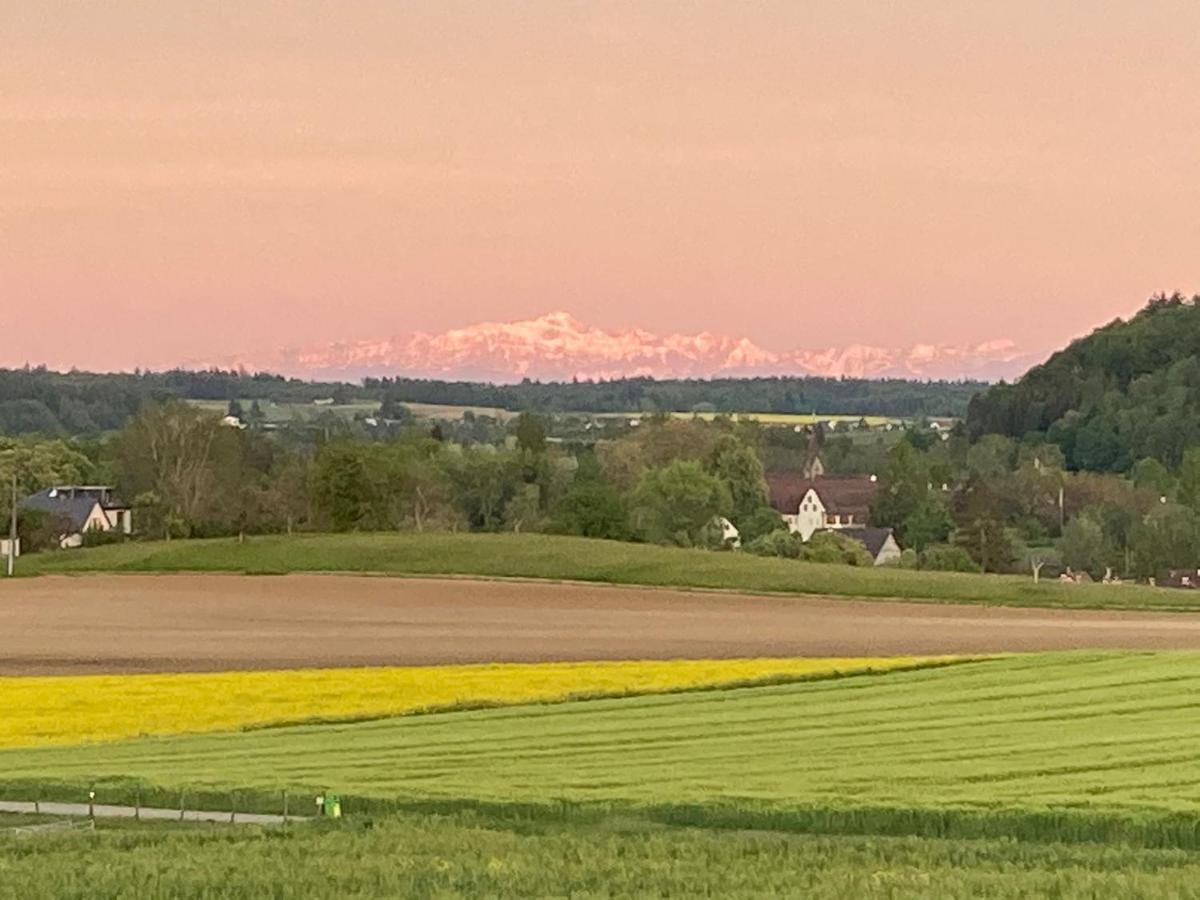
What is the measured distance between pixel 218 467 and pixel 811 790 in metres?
98.7

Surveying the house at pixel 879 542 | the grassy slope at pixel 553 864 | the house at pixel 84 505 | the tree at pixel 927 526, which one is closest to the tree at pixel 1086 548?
the tree at pixel 927 526

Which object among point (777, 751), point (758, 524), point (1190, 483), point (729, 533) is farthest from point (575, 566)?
point (1190, 483)

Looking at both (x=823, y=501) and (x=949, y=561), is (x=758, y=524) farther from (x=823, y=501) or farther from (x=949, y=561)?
(x=823, y=501)

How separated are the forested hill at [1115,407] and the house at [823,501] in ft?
68.0

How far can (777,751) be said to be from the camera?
37.2 m

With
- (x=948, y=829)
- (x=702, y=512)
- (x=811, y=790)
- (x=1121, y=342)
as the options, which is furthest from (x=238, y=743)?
(x=1121, y=342)

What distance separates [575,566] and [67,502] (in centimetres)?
5898

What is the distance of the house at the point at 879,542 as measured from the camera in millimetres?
137500

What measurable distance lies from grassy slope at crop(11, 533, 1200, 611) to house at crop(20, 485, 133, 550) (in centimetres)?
2848

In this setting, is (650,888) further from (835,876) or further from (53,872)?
(53,872)

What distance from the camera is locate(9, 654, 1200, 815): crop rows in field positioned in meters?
31.5

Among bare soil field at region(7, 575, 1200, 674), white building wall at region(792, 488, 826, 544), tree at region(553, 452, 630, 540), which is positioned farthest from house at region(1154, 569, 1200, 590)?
bare soil field at region(7, 575, 1200, 674)

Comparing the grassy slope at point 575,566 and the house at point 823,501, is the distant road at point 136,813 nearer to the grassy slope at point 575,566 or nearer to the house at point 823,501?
the grassy slope at point 575,566

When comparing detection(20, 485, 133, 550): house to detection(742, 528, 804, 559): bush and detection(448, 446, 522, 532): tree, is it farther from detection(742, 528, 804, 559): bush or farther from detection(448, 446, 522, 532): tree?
detection(742, 528, 804, 559): bush
